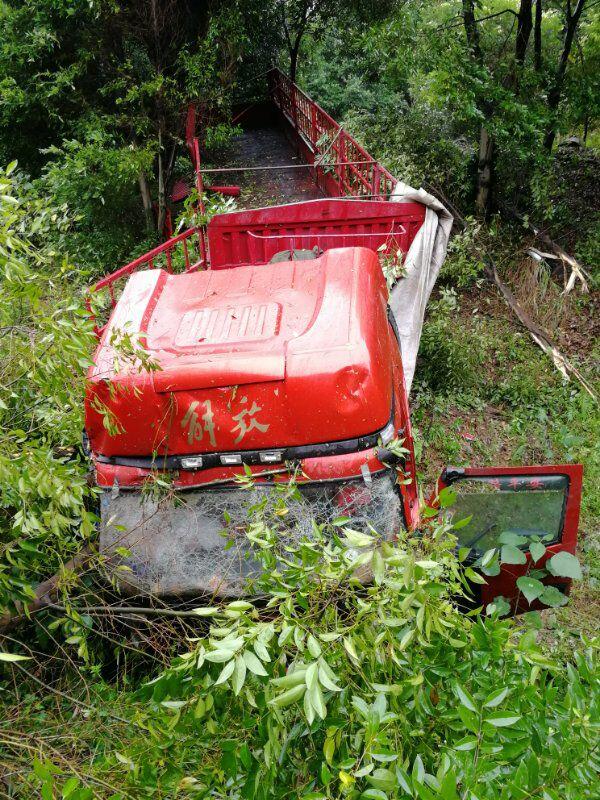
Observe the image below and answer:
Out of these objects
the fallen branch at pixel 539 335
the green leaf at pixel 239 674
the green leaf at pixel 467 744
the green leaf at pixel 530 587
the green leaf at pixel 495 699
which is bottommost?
the fallen branch at pixel 539 335

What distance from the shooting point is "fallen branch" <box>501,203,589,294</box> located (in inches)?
378

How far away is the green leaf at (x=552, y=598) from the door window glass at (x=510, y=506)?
0.96 ft

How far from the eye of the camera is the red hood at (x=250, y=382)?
3664 mm

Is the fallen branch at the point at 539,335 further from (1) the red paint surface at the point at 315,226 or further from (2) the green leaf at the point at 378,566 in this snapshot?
(2) the green leaf at the point at 378,566

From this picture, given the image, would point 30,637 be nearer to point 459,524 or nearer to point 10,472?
point 10,472

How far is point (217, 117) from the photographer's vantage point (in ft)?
36.7

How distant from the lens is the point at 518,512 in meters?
4.03

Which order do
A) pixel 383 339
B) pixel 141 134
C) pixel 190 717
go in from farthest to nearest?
1. pixel 141 134
2. pixel 383 339
3. pixel 190 717

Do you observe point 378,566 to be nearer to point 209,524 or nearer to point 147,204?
point 209,524

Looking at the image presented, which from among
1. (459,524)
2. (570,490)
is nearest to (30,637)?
(459,524)

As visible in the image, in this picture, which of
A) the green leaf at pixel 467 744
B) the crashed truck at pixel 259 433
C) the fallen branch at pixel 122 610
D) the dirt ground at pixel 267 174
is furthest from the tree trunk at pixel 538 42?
the green leaf at pixel 467 744

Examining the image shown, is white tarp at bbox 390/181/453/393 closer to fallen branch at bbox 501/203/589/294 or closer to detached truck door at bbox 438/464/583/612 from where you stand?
detached truck door at bbox 438/464/583/612

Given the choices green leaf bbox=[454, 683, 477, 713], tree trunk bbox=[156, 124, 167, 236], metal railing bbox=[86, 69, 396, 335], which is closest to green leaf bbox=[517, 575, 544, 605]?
green leaf bbox=[454, 683, 477, 713]

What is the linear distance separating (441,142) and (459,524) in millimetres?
10582
